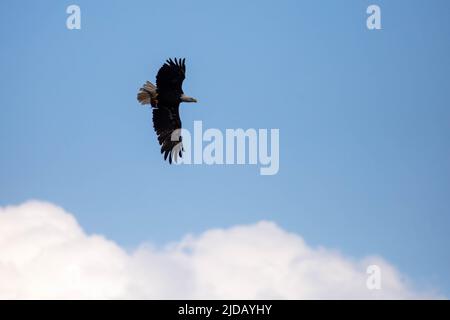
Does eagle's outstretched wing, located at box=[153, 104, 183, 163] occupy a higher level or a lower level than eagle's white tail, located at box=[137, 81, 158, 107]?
lower

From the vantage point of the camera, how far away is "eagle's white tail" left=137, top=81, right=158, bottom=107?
27812 mm

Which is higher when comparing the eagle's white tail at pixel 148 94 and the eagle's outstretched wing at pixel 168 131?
the eagle's white tail at pixel 148 94

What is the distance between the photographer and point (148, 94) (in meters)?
27.9

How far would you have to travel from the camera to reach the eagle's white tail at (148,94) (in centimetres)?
2781
